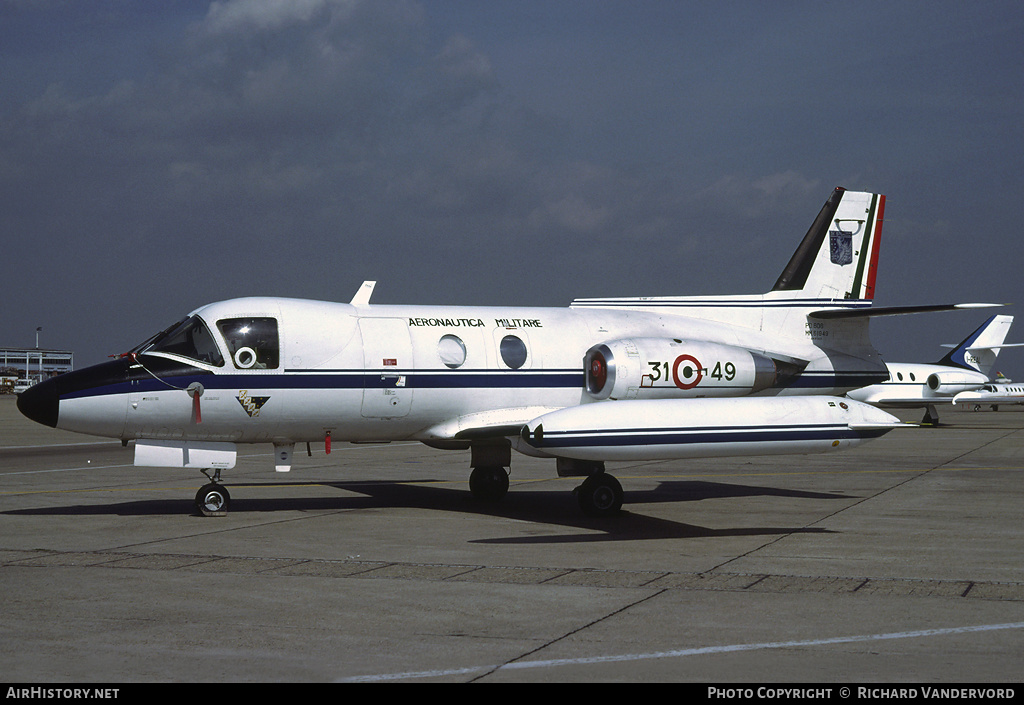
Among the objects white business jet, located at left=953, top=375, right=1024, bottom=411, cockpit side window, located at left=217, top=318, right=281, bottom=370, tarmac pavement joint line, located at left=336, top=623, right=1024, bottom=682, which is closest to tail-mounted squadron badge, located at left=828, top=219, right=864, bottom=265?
cockpit side window, located at left=217, top=318, right=281, bottom=370

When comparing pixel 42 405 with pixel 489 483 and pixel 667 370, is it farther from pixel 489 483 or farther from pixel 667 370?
pixel 667 370

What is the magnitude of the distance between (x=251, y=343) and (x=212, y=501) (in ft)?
7.74

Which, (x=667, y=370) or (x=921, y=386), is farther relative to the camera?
(x=921, y=386)

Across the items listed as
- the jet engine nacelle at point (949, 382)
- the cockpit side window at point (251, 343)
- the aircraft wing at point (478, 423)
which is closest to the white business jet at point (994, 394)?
the jet engine nacelle at point (949, 382)

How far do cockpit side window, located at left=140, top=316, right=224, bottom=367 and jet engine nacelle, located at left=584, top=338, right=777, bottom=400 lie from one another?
5.57 metres

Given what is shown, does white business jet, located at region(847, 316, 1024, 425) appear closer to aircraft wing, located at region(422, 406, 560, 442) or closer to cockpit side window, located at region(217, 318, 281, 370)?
aircraft wing, located at region(422, 406, 560, 442)

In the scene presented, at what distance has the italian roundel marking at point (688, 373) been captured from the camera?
15.7 metres

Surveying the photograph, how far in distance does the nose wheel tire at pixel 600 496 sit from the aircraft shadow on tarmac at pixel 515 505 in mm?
153

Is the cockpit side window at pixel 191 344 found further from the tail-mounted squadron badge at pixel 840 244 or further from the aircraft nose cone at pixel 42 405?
the tail-mounted squadron badge at pixel 840 244

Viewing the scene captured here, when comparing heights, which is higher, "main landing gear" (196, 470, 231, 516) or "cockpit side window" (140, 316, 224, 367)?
"cockpit side window" (140, 316, 224, 367)

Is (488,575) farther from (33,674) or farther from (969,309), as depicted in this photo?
(969,309)

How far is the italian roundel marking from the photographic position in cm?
1572

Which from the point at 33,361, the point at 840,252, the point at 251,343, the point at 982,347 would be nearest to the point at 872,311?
the point at 840,252

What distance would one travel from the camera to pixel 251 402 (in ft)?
46.7
